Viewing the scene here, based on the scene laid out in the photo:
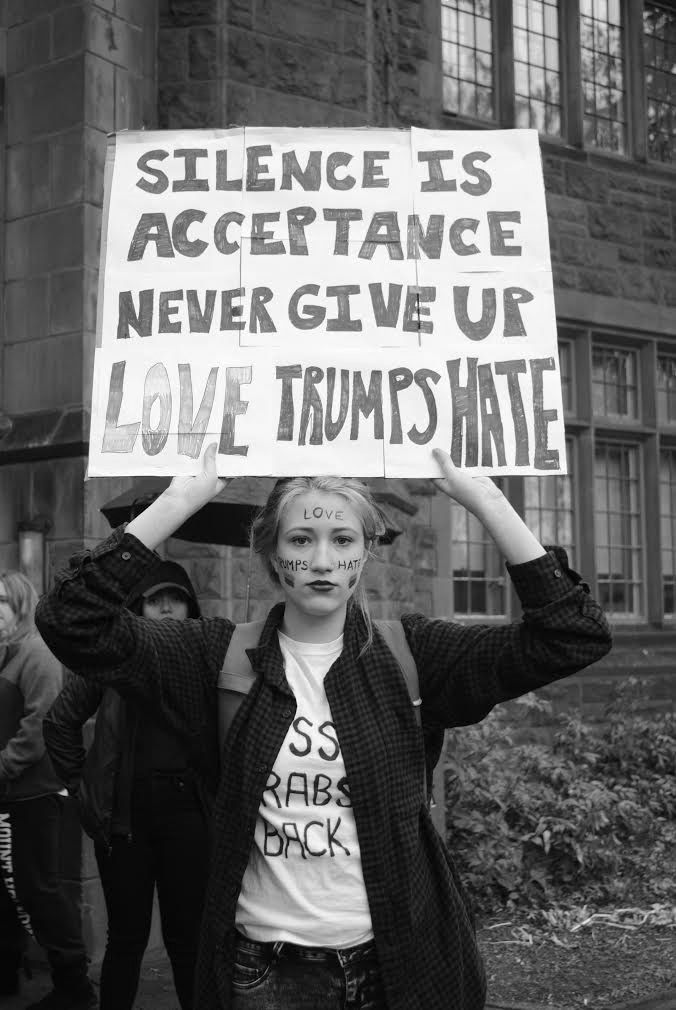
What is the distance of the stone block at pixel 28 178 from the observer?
251 inches

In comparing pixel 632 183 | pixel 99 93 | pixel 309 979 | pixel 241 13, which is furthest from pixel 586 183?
pixel 309 979

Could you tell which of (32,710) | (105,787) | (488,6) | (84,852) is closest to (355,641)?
(105,787)

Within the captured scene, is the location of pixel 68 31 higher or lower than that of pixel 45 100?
higher

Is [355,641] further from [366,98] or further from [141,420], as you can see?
[366,98]

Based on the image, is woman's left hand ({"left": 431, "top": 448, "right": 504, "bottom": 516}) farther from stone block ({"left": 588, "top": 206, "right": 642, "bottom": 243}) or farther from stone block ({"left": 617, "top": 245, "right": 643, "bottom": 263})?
stone block ({"left": 617, "top": 245, "right": 643, "bottom": 263})

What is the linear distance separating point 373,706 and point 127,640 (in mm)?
493

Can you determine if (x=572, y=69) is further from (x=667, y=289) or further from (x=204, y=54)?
(x=204, y=54)

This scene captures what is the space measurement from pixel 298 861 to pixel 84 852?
3.80 metres

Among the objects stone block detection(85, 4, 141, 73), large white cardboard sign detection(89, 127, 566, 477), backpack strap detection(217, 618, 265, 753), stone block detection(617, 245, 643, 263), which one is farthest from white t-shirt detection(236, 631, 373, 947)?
stone block detection(617, 245, 643, 263)

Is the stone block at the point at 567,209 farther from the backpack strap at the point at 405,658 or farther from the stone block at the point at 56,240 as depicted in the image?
the backpack strap at the point at 405,658

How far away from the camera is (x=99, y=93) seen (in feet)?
20.7

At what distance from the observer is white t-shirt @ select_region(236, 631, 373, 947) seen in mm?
2322

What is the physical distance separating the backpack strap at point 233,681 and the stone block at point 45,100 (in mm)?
4432

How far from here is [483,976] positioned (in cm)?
249
